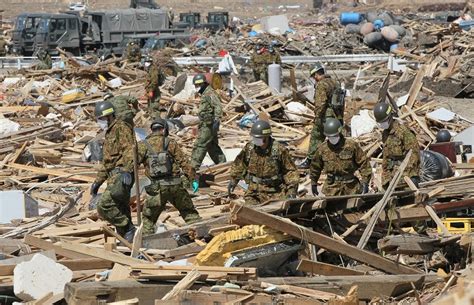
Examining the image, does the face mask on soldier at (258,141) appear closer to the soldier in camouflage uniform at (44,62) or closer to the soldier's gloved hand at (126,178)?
the soldier's gloved hand at (126,178)

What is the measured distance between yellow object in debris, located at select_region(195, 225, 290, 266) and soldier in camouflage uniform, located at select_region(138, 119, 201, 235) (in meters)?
1.97

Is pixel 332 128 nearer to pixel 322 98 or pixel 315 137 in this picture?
pixel 322 98

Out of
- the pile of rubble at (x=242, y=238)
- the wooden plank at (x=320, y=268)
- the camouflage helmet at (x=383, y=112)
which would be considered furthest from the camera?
the camouflage helmet at (x=383, y=112)

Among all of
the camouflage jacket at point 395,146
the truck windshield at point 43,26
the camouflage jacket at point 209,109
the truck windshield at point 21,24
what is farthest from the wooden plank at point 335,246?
the truck windshield at point 21,24

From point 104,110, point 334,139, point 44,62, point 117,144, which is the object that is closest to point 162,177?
point 117,144

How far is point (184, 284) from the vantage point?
303 inches

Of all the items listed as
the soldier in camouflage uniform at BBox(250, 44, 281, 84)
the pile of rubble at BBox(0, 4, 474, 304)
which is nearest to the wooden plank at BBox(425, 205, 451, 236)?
the pile of rubble at BBox(0, 4, 474, 304)

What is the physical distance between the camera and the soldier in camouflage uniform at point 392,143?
11.0m

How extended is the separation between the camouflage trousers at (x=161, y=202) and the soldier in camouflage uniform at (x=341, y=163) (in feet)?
4.81

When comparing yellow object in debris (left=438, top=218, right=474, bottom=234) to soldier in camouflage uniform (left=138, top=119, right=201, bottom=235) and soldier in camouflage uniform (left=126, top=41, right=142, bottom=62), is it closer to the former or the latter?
soldier in camouflage uniform (left=138, top=119, right=201, bottom=235)

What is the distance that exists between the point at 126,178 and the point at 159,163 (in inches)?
17.2

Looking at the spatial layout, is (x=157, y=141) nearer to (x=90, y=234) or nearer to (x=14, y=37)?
(x=90, y=234)

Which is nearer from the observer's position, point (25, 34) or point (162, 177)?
point (162, 177)

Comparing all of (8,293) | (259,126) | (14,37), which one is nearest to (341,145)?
(259,126)
